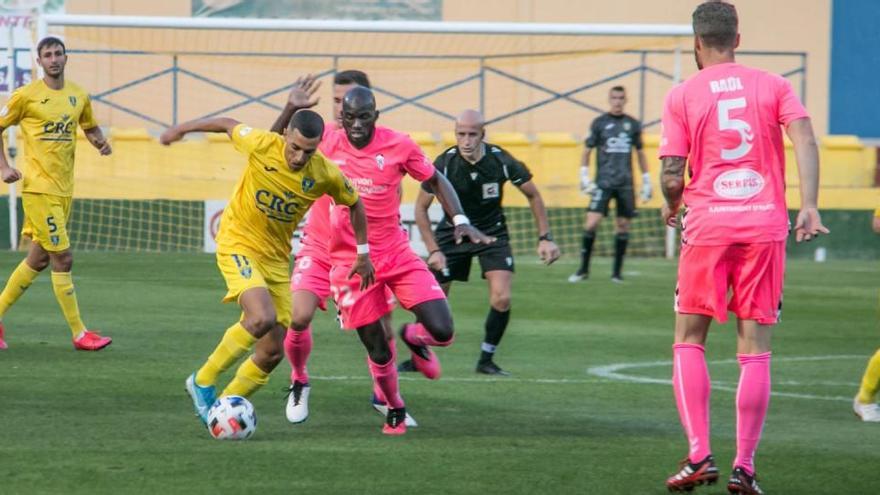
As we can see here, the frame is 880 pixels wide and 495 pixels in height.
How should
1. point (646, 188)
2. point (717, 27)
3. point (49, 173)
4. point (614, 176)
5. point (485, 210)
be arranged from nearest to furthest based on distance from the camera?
1. point (717, 27)
2. point (485, 210)
3. point (49, 173)
4. point (614, 176)
5. point (646, 188)

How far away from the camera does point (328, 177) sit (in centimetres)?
837

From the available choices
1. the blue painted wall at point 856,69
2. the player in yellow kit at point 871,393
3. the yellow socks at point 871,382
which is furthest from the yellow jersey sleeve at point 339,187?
the blue painted wall at point 856,69

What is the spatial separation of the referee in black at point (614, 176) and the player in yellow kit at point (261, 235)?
10.9m

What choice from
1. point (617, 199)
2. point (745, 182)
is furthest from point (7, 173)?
point (617, 199)

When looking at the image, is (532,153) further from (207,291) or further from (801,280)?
(207,291)

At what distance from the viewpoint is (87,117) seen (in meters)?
12.8

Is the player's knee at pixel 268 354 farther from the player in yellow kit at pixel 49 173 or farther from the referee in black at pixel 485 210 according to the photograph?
the player in yellow kit at pixel 49 173

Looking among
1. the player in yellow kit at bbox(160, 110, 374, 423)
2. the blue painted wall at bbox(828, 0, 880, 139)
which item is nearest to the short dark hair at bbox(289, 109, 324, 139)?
the player in yellow kit at bbox(160, 110, 374, 423)

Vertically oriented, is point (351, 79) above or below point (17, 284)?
above

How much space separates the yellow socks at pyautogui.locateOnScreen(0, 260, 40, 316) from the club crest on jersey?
4.70 metres

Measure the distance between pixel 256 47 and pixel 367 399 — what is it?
725 inches

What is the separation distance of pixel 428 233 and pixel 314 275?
1.16 metres

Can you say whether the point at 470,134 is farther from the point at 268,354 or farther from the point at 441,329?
the point at 268,354

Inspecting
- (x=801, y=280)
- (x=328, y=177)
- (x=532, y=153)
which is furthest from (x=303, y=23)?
(x=328, y=177)
